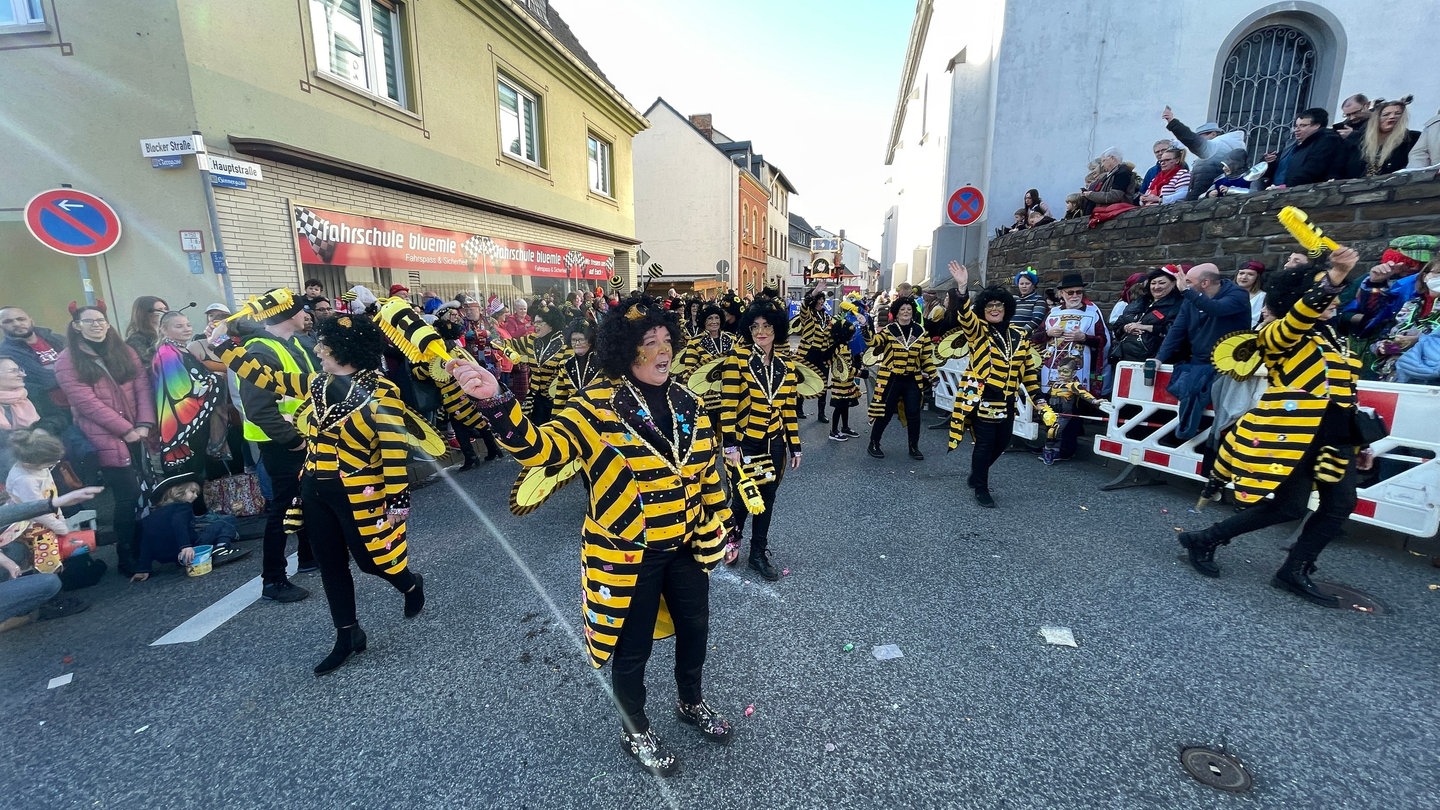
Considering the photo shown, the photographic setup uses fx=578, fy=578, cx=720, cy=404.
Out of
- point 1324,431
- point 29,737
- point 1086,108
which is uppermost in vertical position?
point 1086,108

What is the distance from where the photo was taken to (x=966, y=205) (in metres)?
9.79

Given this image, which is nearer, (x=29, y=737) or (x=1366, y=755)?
(x=1366, y=755)

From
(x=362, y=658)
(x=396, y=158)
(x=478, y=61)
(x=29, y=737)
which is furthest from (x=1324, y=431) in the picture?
(x=478, y=61)

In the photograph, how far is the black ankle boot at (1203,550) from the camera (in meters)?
3.94

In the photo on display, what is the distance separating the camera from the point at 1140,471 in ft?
19.6

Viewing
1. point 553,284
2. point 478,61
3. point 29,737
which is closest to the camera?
point 29,737

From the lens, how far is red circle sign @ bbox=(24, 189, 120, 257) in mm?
4844

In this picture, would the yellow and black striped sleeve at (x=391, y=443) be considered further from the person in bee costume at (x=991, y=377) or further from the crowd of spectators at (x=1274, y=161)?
the crowd of spectators at (x=1274, y=161)

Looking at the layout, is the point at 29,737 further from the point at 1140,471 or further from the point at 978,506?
the point at 1140,471

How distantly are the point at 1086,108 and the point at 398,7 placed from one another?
41.2 feet

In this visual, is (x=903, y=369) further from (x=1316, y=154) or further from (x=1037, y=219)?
(x=1037, y=219)

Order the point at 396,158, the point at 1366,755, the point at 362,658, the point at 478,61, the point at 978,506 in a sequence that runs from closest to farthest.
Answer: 1. the point at 1366,755
2. the point at 362,658
3. the point at 978,506
4. the point at 396,158
5. the point at 478,61

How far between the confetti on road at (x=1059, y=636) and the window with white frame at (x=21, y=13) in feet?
39.0

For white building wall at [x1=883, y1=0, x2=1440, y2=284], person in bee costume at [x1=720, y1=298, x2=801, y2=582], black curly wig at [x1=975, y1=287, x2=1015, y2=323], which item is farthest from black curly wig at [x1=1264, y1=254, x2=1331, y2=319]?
white building wall at [x1=883, y1=0, x2=1440, y2=284]
